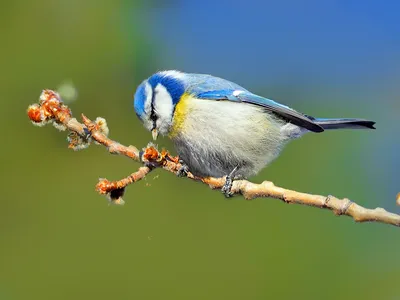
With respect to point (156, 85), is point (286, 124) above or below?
below

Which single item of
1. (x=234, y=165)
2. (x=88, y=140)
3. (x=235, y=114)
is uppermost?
(x=88, y=140)

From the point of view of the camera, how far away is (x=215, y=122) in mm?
1634

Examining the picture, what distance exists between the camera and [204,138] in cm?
162

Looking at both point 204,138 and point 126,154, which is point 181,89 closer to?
point 204,138

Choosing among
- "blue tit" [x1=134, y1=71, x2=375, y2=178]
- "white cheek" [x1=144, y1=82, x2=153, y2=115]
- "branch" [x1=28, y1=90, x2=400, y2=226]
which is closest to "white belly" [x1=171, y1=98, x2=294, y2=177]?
"blue tit" [x1=134, y1=71, x2=375, y2=178]

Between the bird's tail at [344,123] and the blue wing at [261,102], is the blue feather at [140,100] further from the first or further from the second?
the bird's tail at [344,123]

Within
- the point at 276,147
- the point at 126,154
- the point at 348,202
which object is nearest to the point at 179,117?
the point at 276,147

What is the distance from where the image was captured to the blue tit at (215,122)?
63.7 inches

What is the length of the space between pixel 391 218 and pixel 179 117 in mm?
879

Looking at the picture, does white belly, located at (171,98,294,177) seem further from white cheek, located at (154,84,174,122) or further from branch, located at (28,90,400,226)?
branch, located at (28,90,400,226)

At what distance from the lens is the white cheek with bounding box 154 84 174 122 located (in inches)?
63.7

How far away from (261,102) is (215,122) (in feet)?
0.62

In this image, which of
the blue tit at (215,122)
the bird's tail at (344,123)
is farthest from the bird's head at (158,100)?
the bird's tail at (344,123)

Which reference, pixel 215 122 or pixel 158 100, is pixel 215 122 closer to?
pixel 215 122
